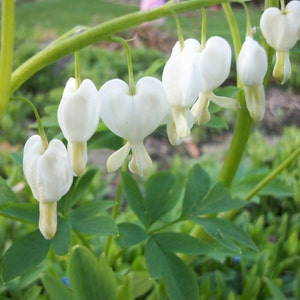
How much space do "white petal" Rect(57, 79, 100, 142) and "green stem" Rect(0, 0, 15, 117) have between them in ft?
0.26

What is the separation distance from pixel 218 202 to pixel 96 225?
0.27 m

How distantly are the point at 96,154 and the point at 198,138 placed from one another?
0.74m

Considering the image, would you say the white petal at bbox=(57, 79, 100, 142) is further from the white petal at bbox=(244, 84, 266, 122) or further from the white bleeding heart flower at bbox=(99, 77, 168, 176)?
the white petal at bbox=(244, 84, 266, 122)

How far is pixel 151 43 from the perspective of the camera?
536cm

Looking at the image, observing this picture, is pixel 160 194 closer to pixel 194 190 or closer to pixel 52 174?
pixel 194 190

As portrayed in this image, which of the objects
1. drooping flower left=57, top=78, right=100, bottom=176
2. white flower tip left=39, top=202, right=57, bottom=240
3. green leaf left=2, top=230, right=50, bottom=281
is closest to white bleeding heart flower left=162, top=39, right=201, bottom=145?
drooping flower left=57, top=78, right=100, bottom=176

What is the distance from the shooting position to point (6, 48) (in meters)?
0.73

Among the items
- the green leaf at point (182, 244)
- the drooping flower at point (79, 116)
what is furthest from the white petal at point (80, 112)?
the green leaf at point (182, 244)

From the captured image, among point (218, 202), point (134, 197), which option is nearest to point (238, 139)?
point (218, 202)

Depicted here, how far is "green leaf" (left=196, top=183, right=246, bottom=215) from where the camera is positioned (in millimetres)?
1100

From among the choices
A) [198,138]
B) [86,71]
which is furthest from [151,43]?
[198,138]

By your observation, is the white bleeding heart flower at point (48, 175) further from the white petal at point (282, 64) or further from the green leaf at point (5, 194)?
the white petal at point (282, 64)

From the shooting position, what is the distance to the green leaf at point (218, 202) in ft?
3.61

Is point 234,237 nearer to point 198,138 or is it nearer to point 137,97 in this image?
point 137,97
